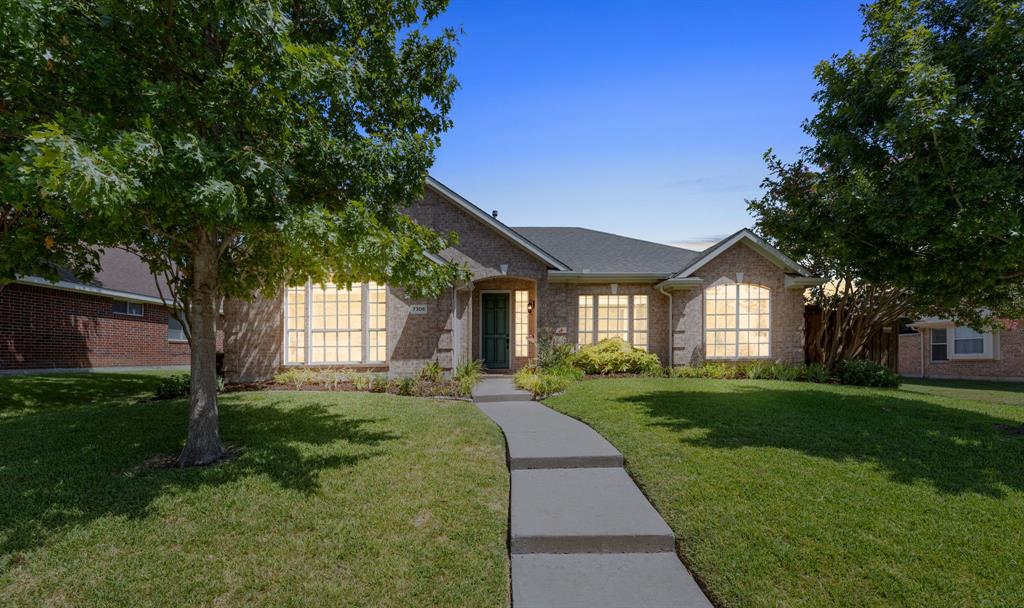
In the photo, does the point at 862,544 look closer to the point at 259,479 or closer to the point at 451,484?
the point at 451,484

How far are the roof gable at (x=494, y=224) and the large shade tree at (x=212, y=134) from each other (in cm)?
699

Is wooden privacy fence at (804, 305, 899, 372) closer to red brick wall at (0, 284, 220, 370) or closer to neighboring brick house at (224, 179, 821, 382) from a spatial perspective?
neighboring brick house at (224, 179, 821, 382)

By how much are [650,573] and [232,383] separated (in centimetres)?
1217

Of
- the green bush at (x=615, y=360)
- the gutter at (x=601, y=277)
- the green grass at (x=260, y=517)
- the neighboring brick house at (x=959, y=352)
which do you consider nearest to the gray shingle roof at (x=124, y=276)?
the green grass at (x=260, y=517)

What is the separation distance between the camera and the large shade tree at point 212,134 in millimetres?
4148

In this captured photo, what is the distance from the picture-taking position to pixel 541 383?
1097 centimetres

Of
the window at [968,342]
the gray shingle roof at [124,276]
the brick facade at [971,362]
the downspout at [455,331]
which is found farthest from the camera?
the window at [968,342]

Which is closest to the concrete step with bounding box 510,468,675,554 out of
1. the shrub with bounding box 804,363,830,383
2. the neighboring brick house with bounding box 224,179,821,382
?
the neighboring brick house with bounding box 224,179,821,382

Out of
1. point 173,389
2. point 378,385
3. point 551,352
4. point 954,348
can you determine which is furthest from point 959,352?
point 173,389

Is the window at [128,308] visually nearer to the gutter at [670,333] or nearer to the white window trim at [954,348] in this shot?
the gutter at [670,333]

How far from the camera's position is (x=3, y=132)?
4867 mm

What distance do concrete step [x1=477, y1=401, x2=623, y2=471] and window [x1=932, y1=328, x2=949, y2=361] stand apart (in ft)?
75.9

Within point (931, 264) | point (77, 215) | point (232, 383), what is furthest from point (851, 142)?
point (232, 383)

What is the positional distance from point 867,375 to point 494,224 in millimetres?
11420
